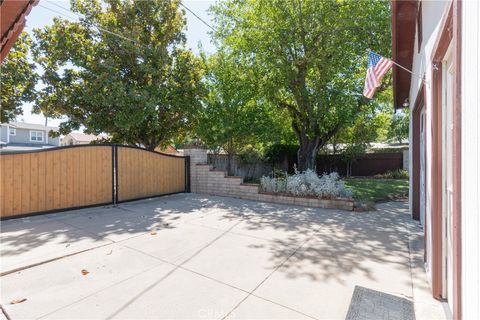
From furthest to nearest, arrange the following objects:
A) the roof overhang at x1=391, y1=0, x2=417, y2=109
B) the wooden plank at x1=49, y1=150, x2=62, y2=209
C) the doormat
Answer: the wooden plank at x1=49, y1=150, x2=62, y2=209
the roof overhang at x1=391, y1=0, x2=417, y2=109
the doormat

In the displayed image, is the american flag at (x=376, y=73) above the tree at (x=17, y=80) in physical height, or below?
below

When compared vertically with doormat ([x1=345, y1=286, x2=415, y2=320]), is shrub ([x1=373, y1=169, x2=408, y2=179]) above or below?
above

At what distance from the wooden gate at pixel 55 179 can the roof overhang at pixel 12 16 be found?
460 centimetres

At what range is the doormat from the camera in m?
2.34

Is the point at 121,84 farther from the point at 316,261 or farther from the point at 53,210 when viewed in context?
the point at 316,261

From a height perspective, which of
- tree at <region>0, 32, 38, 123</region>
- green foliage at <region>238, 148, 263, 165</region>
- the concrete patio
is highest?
tree at <region>0, 32, 38, 123</region>

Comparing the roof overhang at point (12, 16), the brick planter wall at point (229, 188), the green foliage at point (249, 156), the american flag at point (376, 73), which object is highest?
the american flag at point (376, 73)

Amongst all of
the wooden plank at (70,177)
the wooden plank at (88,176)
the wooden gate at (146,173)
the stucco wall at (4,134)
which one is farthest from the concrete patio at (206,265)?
the stucco wall at (4,134)

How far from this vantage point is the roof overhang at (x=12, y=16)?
1.98m

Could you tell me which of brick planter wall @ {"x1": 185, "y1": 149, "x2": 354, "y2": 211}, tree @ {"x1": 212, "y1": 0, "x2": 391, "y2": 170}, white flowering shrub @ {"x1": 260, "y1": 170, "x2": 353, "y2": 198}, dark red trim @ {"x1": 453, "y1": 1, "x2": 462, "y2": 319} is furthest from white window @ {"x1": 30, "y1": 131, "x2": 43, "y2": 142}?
dark red trim @ {"x1": 453, "y1": 1, "x2": 462, "y2": 319}

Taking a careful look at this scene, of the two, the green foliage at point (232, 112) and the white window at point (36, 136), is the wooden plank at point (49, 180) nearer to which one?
the green foliage at point (232, 112)

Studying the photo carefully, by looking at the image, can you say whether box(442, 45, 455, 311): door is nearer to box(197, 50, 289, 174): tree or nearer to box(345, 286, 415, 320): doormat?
box(345, 286, 415, 320): doormat

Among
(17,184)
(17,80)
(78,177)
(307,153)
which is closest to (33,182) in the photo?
(17,184)
